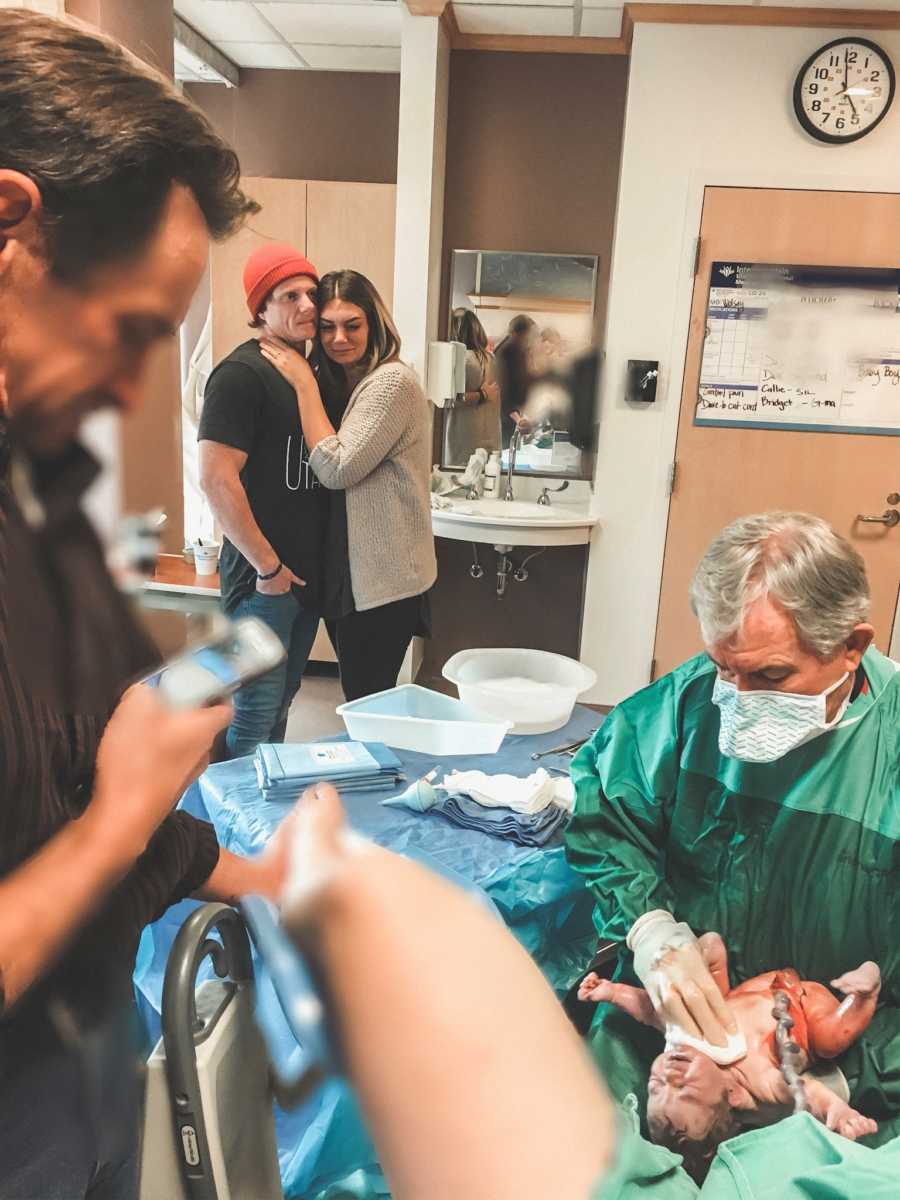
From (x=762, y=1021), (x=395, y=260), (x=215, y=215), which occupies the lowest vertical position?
(x=762, y=1021)

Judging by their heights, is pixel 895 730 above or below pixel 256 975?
below

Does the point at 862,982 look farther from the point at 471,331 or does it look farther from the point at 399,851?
the point at 471,331

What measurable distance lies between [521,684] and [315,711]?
502 millimetres

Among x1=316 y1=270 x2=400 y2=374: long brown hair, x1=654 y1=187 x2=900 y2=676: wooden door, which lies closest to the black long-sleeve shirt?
x1=316 y1=270 x2=400 y2=374: long brown hair

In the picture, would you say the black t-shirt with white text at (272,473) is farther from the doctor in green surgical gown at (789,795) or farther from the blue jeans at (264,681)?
the doctor in green surgical gown at (789,795)

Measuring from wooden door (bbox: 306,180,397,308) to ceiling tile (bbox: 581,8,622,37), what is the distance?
642 mm

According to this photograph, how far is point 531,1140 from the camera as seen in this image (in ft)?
0.48

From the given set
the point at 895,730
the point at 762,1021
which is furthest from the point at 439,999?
the point at 895,730

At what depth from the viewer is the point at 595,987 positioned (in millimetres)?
663

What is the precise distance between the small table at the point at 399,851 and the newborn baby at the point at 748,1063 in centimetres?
8

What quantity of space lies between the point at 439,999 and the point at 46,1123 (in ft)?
0.41

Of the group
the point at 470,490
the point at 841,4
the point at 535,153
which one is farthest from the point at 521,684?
the point at 841,4

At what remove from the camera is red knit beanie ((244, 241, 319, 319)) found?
0.22 metres

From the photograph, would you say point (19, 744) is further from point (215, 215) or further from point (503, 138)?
point (503, 138)
